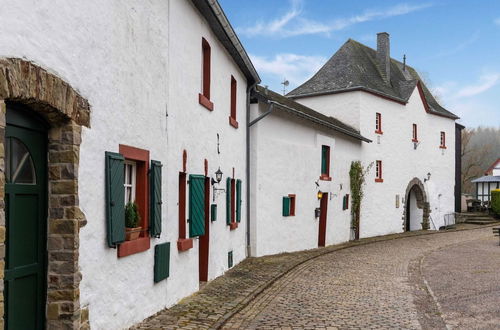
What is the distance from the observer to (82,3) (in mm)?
5527

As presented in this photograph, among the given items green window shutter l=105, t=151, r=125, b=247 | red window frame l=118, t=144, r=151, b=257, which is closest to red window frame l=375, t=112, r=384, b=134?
red window frame l=118, t=144, r=151, b=257

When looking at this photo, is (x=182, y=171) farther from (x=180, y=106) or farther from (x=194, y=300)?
(x=194, y=300)

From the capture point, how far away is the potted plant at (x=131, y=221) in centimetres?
702

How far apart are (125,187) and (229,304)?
3.03 m

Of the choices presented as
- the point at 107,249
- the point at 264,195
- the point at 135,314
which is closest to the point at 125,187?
the point at 107,249

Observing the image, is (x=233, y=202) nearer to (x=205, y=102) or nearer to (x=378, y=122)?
(x=205, y=102)

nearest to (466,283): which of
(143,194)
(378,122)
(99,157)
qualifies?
(143,194)

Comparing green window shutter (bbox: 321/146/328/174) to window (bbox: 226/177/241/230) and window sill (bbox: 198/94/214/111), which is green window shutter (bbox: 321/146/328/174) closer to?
window (bbox: 226/177/241/230)

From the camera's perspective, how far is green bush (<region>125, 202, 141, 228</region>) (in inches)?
279

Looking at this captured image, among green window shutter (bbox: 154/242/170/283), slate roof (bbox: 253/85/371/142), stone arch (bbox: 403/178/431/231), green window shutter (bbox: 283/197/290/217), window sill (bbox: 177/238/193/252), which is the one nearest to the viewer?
green window shutter (bbox: 154/242/170/283)

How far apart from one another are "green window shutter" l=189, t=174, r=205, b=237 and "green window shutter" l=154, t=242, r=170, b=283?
134 centimetres

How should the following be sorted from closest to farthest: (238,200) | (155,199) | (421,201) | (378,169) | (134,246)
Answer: (134,246)
(155,199)
(238,200)
(378,169)
(421,201)

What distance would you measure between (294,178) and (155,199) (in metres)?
11.0

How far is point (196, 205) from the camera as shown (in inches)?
387
